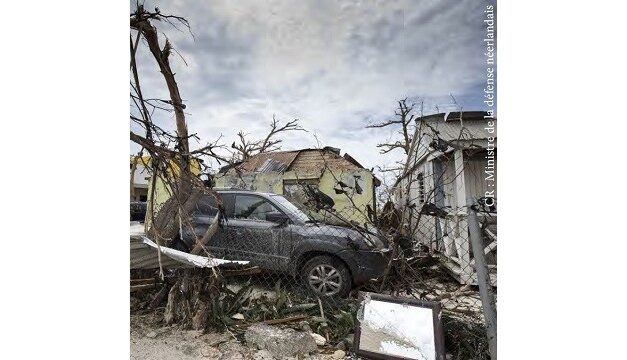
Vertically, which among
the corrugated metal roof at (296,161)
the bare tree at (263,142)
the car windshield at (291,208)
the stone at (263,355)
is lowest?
the stone at (263,355)

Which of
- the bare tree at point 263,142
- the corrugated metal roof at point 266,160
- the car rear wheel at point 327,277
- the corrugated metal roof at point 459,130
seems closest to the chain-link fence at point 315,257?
the car rear wheel at point 327,277

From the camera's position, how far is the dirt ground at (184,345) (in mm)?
1825

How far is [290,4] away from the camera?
1777mm

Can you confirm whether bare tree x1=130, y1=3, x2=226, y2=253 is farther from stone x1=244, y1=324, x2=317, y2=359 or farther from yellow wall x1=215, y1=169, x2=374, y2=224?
stone x1=244, y1=324, x2=317, y2=359

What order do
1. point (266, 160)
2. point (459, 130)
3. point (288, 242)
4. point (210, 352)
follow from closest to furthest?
1. point (459, 130)
2. point (210, 352)
3. point (266, 160)
4. point (288, 242)

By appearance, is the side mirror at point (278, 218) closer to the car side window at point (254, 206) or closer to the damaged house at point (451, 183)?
the car side window at point (254, 206)

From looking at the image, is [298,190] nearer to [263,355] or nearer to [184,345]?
[263,355]

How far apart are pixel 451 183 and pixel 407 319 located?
2.35 feet

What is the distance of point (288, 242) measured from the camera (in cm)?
221

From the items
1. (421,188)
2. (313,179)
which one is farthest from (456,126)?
(313,179)

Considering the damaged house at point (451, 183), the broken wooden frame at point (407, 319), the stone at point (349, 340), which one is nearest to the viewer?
the broken wooden frame at point (407, 319)
